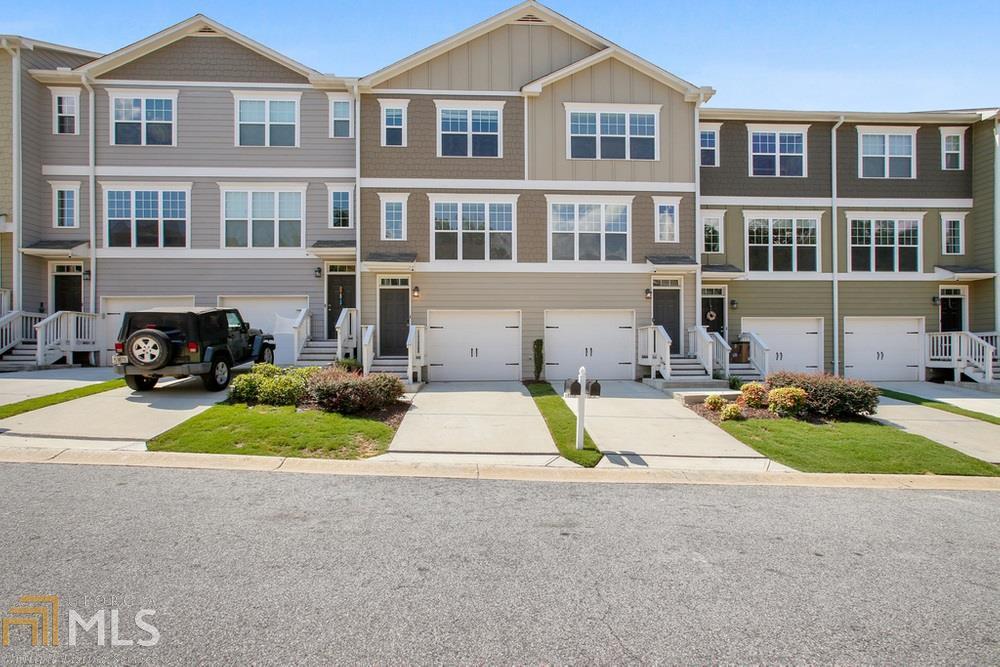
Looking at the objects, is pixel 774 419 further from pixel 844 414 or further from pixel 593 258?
pixel 593 258

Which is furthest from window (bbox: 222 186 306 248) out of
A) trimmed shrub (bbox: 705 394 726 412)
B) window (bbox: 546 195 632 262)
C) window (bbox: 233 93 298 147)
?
trimmed shrub (bbox: 705 394 726 412)

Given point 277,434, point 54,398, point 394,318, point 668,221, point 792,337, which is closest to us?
point 277,434

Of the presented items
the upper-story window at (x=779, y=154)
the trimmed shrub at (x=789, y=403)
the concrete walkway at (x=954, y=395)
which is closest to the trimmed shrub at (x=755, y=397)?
the trimmed shrub at (x=789, y=403)

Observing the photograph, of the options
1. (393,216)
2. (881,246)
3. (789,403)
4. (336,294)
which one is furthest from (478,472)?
(881,246)

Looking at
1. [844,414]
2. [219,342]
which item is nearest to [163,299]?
[219,342]

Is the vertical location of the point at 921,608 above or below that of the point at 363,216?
below

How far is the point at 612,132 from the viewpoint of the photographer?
17516 millimetres

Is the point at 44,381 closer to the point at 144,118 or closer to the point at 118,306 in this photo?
the point at 118,306

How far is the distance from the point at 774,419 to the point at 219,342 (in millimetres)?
12344

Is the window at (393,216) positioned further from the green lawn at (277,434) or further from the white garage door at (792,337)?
the white garage door at (792,337)

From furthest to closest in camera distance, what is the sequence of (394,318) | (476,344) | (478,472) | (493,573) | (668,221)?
(668,221) < (476,344) < (394,318) < (478,472) < (493,573)

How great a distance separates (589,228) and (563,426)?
8.80 meters

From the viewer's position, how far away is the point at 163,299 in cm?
1770

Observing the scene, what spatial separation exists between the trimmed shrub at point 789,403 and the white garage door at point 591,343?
235 inches
